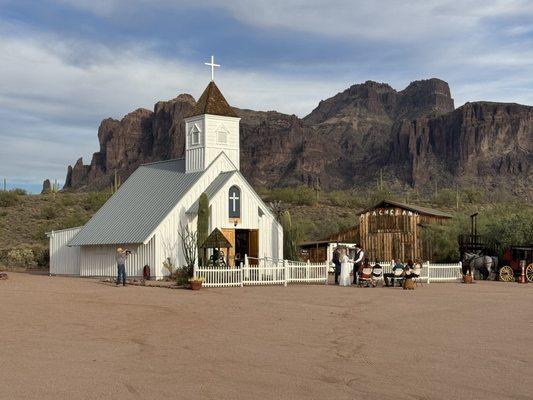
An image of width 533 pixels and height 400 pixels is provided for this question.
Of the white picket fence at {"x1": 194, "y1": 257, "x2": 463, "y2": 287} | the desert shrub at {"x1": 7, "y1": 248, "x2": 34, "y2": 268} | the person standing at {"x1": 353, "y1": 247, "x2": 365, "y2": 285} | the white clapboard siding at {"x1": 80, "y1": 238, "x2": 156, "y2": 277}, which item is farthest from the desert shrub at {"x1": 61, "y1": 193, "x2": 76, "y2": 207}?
the person standing at {"x1": 353, "y1": 247, "x2": 365, "y2": 285}

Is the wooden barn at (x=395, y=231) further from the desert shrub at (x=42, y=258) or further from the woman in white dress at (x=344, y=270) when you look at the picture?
the desert shrub at (x=42, y=258)

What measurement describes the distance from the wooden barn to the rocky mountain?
84732 millimetres

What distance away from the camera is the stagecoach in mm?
36156

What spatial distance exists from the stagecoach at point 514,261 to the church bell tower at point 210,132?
13374mm

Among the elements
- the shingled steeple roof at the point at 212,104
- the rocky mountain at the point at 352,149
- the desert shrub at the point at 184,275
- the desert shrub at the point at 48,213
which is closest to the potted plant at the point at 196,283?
the desert shrub at the point at 184,275

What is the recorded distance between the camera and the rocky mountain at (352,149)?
145 meters

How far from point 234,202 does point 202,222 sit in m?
3.26

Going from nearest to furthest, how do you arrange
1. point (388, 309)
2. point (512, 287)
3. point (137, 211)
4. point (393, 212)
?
point (388, 309) → point (512, 287) → point (137, 211) → point (393, 212)

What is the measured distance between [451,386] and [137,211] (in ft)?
92.0

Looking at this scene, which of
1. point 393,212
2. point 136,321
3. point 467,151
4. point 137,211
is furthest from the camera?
point 467,151

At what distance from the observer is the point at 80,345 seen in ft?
44.8

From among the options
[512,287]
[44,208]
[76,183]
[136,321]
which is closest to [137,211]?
[512,287]

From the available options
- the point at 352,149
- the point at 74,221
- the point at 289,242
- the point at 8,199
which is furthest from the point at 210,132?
the point at 352,149

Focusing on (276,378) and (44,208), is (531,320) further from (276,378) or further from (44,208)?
(44,208)
